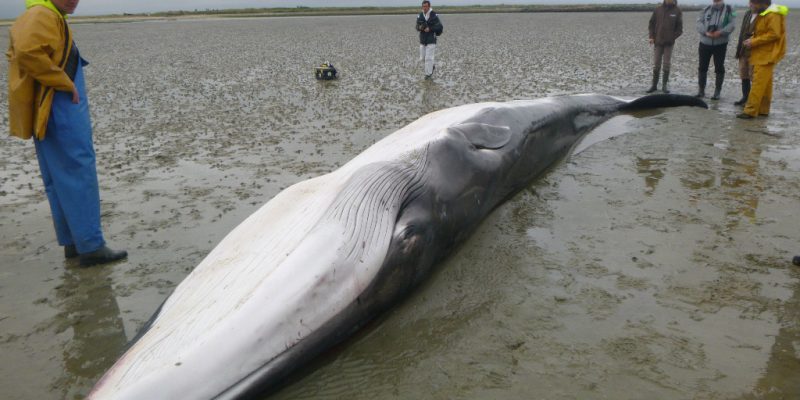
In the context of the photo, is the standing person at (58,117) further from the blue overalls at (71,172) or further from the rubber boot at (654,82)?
the rubber boot at (654,82)

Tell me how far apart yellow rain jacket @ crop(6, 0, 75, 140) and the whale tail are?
7545mm

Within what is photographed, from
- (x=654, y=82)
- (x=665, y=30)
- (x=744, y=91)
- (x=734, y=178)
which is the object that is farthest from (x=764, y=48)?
(x=734, y=178)

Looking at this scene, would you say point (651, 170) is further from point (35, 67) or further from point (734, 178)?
point (35, 67)

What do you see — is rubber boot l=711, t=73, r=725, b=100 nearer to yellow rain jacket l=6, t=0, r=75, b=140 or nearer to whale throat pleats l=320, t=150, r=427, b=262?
whale throat pleats l=320, t=150, r=427, b=262

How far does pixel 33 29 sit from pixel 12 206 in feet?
7.40

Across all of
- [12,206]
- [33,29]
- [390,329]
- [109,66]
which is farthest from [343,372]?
[109,66]

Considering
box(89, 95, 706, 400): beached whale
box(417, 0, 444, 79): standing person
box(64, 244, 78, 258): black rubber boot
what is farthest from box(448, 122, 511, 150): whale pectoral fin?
box(417, 0, 444, 79): standing person

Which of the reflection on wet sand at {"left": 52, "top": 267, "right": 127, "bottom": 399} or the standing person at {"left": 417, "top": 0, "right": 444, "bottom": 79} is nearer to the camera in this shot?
the reflection on wet sand at {"left": 52, "top": 267, "right": 127, "bottom": 399}

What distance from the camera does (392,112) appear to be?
30.9 feet

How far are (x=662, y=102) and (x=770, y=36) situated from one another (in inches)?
66.4

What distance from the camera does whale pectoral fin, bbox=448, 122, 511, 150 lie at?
15.0 feet

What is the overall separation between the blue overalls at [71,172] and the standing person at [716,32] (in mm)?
10043

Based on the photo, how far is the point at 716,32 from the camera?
979 cm

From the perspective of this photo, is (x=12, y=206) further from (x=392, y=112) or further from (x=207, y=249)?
(x=392, y=112)
